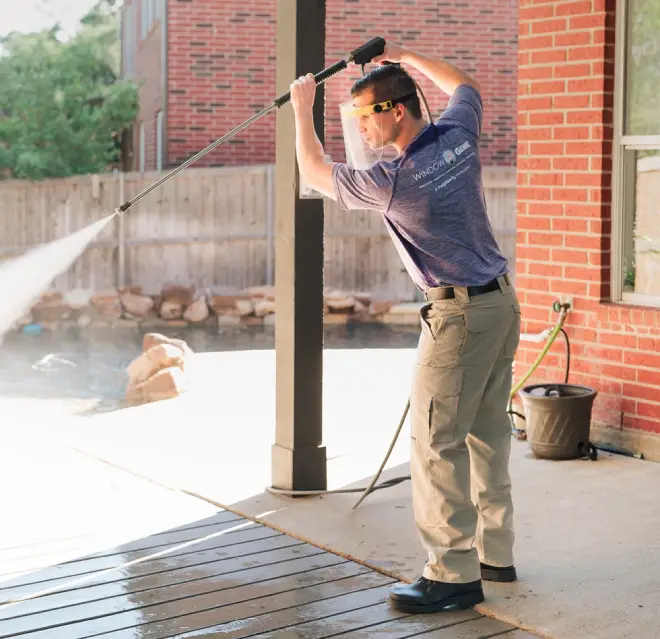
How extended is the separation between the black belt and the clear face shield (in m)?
0.53

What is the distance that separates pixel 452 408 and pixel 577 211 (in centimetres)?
332

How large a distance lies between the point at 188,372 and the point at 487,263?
7.25 m

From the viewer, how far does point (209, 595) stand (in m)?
4.54

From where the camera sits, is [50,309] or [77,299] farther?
[77,299]

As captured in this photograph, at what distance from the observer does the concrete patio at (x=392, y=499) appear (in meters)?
4.46

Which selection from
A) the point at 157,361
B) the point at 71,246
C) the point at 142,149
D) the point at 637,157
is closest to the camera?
the point at 71,246

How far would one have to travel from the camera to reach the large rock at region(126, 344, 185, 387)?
11.3 m

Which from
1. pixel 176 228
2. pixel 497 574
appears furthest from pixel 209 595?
pixel 176 228

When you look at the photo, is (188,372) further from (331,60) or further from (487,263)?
(331,60)

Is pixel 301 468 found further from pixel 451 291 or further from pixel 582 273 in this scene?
pixel 582 273

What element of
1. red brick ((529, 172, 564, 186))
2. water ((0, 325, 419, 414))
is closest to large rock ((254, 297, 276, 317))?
water ((0, 325, 419, 414))

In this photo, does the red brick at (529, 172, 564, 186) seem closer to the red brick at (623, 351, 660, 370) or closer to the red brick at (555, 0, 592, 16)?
the red brick at (555, 0, 592, 16)

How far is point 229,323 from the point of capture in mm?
17094

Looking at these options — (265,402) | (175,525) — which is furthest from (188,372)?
(175,525)
